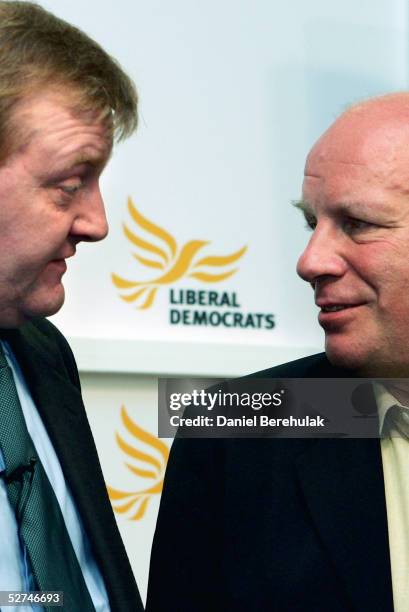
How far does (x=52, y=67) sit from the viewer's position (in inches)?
73.8

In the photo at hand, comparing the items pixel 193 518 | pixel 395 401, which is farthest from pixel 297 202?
pixel 193 518

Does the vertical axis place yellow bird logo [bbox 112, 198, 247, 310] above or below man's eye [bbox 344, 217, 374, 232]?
above

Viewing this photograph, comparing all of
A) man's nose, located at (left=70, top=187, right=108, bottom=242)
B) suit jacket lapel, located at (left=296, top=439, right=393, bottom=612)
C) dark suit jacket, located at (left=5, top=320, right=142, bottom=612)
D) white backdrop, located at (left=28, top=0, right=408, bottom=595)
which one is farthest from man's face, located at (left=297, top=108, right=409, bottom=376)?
white backdrop, located at (left=28, top=0, right=408, bottom=595)

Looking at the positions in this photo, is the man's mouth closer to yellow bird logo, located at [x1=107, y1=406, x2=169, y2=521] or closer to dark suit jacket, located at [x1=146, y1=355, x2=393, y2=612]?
dark suit jacket, located at [x1=146, y1=355, x2=393, y2=612]

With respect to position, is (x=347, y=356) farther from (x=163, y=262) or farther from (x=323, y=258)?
(x=163, y=262)

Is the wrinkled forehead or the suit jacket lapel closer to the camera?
the suit jacket lapel

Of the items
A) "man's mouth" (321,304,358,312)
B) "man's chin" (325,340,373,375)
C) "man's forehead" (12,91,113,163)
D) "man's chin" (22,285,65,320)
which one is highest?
"man's forehead" (12,91,113,163)

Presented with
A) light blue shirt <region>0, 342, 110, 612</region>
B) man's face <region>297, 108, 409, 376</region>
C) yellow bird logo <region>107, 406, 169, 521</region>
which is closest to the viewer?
light blue shirt <region>0, 342, 110, 612</region>

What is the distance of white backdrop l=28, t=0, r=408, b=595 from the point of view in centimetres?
284

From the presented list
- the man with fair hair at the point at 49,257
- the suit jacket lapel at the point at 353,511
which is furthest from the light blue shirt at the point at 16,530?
the suit jacket lapel at the point at 353,511

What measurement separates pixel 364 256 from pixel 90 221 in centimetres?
45

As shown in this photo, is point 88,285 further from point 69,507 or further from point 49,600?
point 49,600

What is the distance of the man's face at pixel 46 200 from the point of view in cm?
185

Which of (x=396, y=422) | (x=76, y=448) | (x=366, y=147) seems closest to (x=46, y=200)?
(x=76, y=448)
